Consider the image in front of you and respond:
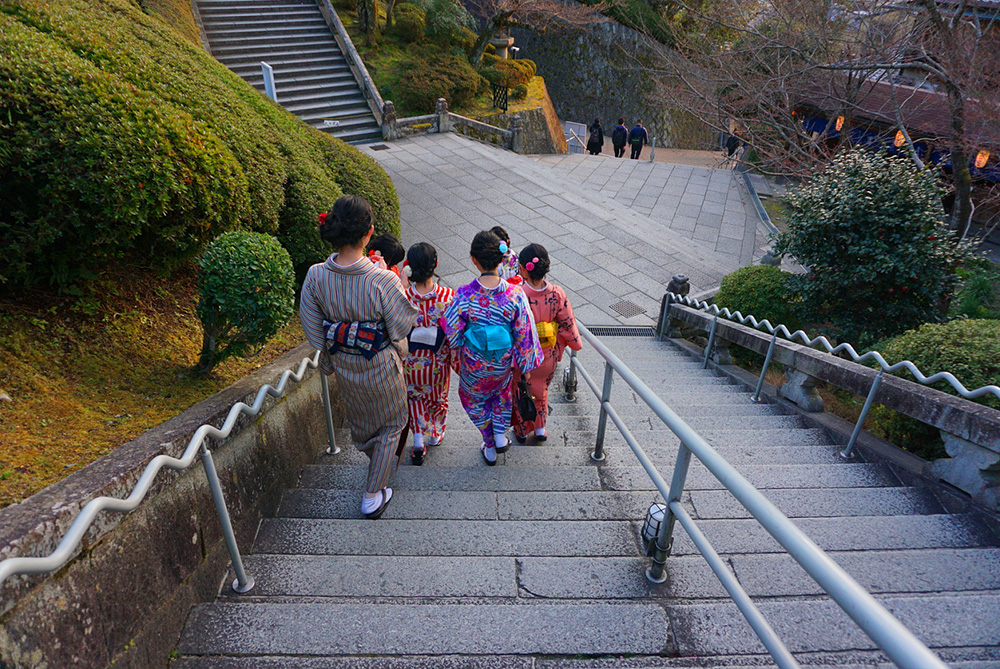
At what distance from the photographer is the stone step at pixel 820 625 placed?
6.45ft

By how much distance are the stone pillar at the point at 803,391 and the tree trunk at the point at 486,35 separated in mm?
17457

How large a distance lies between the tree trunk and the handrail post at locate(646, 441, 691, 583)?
19566 millimetres

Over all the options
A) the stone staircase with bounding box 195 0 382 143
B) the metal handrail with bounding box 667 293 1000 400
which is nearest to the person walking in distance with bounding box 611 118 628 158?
the stone staircase with bounding box 195 0 382 143

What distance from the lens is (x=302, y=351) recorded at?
12.9 ft

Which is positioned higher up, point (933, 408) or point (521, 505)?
point (933, 408)

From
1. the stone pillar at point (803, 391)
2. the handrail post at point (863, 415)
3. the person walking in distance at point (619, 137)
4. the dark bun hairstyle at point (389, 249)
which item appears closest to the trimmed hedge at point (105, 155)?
the dark bun hairstyle at point (389, 249)

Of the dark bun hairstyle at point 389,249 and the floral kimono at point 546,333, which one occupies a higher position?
the dark bun hairstyle at point 389,249

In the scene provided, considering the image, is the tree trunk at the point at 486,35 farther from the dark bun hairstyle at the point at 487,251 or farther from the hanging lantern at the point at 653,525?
the hanging lantern at the point at 653,525

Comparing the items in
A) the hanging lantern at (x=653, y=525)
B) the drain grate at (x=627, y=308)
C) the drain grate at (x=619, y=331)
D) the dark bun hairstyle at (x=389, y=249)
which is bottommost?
the drain grate at (x=619, y=331)

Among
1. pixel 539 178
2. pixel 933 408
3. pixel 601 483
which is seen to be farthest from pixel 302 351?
pixel 539 178

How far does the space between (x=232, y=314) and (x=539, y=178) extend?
1082cm

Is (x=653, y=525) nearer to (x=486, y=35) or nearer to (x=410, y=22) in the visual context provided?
(x=486, y=35)

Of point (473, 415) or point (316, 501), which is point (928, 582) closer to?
point (473, 415)

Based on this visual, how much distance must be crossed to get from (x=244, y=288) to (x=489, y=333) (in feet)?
4.46
